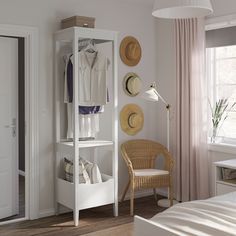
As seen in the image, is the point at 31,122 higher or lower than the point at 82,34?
lower

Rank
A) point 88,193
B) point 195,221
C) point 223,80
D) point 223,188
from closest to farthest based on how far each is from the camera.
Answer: point 195,221, point 223,188, point 88,193, point 223,80

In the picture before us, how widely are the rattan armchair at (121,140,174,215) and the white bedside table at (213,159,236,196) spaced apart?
0.74 meters

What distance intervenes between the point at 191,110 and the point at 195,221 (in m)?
2.54

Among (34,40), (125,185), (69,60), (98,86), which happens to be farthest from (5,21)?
(125,185)

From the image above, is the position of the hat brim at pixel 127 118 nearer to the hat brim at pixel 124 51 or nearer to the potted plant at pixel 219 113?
the hat brim at pixel 124 51

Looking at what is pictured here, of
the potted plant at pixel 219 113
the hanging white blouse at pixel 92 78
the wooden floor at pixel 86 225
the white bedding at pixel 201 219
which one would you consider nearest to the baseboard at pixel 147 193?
the wooden floor at pixel 86 225

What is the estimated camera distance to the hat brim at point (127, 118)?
196 inches

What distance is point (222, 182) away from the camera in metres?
3.94

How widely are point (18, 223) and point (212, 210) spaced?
245 cm

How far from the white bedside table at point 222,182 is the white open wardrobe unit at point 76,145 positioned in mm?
1117

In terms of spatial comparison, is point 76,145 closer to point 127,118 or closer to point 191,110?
point 127,118

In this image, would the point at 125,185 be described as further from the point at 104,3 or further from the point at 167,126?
the point at 104,3

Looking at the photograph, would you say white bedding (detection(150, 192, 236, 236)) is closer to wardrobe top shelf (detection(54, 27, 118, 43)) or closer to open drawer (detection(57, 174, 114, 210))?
open drawer (detection(57, 174, 114, 210))

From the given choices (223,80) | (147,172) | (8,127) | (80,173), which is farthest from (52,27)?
(223,80)
